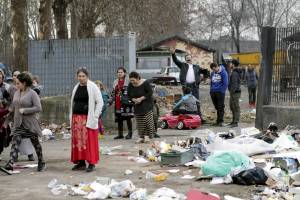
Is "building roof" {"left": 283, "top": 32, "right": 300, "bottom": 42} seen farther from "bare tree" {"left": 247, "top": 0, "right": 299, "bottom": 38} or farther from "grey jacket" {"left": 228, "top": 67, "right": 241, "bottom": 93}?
"bare tree" {"left": 247, "top": 0, "right": 299, "bottom": 38}

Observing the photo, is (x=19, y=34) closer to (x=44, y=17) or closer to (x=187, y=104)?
(x=44, y=17)

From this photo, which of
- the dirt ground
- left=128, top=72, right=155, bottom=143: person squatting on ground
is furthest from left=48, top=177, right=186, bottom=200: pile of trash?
left=128, top=72, right=155, bottom=143: person squatting on ground

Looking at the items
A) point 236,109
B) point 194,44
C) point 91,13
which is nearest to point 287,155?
point 236,109

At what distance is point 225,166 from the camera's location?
9.64 meters

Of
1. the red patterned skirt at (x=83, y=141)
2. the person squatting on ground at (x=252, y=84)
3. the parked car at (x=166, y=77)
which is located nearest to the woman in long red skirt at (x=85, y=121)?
the red patterned skirt at (x=83, y=141)

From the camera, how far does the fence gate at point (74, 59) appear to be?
60.6 feet

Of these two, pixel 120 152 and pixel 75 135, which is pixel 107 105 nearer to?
pixel 120 152

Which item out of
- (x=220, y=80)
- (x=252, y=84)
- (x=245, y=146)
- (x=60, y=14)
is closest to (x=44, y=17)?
(x=60, y=14)

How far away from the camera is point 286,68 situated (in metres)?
15.5

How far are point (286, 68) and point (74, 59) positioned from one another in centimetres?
680

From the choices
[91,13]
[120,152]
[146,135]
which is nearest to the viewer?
[120,152]

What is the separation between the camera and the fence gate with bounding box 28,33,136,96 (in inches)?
727

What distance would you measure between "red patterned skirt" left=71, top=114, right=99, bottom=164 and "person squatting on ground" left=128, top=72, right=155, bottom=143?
344 cm

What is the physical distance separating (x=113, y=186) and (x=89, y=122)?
83.7 inches
